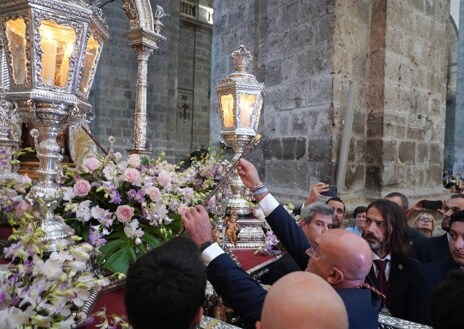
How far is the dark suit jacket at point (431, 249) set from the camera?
9.81 feet

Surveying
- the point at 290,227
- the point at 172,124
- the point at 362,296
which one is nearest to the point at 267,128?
the point at 290,227

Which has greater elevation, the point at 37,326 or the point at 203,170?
the point at 203,170

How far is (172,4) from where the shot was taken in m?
12.6

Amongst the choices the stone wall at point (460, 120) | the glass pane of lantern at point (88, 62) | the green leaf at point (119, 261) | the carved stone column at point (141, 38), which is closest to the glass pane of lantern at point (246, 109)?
the carved stone column at point (141, 38)

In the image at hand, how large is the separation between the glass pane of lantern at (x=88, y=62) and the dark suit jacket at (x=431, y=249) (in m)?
2.54

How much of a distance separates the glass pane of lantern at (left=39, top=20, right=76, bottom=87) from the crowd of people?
0.82 metres

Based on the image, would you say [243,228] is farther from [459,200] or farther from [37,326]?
[37,326]

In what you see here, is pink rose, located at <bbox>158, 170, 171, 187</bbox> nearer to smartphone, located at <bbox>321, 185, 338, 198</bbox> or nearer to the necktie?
the necktie

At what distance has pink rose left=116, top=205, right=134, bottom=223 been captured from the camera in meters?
1.99

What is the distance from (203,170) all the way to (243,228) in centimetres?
70

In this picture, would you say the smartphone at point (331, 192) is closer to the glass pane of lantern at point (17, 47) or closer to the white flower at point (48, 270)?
the glass pane of lantern at point (17, 47)

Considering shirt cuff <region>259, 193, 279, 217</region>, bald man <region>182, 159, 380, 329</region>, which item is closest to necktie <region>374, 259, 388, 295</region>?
bald man <region>182, 159, 380, 329</region>

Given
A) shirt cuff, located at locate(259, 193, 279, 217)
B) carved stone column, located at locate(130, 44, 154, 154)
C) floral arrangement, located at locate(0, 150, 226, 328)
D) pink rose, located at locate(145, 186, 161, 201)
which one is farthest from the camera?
carved stone column, located at locate(130, 44, 154, 154)

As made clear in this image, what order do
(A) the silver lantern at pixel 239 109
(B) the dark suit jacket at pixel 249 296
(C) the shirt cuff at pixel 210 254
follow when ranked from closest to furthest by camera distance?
(B) the dark suit jacket at pixel 249 296 → (C) the shirt cuff at pixel 210 254 → (A) the silver lantern at pixel 239 109
